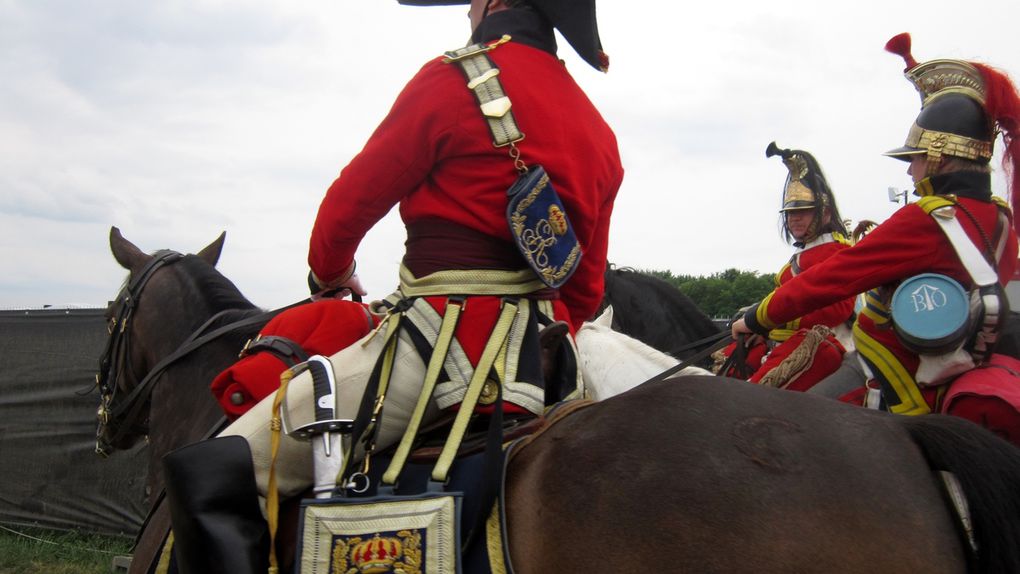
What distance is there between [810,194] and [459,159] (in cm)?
518

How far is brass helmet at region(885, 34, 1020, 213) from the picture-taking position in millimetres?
3982

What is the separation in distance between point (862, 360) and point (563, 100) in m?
2.50

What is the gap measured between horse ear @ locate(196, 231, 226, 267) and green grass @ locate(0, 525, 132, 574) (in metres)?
4.65

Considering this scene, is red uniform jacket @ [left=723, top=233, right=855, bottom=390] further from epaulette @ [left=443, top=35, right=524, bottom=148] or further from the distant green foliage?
the distant green foliage

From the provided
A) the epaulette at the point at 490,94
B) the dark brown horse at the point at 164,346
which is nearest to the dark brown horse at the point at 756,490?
the epaulette at the point at 490,94

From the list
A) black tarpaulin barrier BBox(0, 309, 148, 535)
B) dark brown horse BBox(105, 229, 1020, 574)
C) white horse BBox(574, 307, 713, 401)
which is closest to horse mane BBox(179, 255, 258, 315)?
white horse BBox(574, 307, 713, 401)

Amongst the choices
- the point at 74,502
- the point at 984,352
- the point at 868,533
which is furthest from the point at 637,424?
the point at 74,502

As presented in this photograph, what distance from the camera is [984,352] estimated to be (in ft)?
12.4

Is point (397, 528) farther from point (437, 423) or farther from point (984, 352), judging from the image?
point (984, 352)

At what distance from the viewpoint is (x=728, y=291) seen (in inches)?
602

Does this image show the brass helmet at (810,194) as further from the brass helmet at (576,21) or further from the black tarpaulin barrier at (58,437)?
the black tarpaulin barrier at (58,437)

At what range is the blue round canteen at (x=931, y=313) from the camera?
12.1 ft

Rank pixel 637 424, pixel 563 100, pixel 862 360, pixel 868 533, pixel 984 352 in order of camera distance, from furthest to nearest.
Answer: pixel 862 360 < pixel 984 352 < pixel 563 100 < pixel 637 424 < pixel 868 533

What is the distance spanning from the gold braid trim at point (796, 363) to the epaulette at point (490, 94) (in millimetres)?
3695
